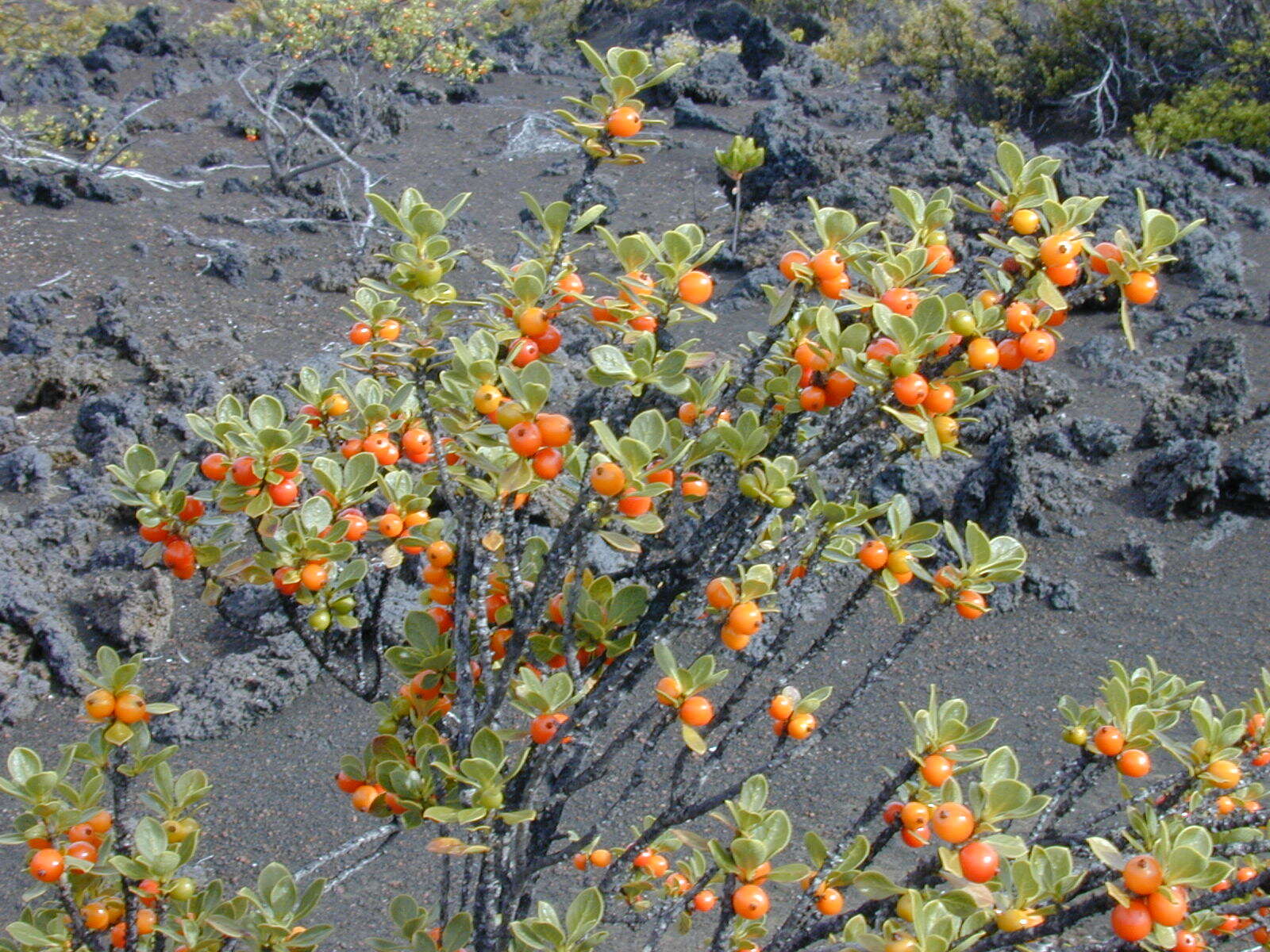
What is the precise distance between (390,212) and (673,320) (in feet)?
1.30

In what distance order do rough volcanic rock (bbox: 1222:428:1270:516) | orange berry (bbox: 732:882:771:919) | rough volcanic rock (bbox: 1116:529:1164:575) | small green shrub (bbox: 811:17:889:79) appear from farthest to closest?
1. small green shrub (bbox: 811:17:889:79)
2. rough volcanic rock (bbox: 1222:428:1270:516)
3. rough volcanic rock (bbox: 1116:529:1164:575)
4. orange berry (bbox: 732:882:771:919)

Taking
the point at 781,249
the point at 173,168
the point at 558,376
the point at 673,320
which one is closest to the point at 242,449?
the point at 673,320

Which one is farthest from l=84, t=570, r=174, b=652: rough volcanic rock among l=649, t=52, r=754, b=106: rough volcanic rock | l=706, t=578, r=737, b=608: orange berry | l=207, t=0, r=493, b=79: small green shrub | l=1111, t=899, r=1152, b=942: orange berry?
l=649, t=52, r=754, b=106: rough volcanic rock

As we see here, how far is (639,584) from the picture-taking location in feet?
5.06

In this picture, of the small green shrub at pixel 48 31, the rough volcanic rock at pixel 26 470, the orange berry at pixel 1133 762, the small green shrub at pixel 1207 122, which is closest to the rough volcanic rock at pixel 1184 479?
the orange berry at pixel 1133 762

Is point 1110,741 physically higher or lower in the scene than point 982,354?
lower

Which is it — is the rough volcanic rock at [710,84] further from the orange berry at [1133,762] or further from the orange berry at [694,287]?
the orange berry at [1133,762]

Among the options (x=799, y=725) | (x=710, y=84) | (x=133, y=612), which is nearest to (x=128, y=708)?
(x=799, y=725)

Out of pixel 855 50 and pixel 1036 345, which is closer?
pixel 1036 345

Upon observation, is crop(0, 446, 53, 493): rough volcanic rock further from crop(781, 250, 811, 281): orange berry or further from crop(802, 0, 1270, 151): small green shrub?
crop(802, 0, 1270, 151): small green shrub

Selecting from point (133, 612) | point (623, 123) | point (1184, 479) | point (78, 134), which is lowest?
point (78, 134)

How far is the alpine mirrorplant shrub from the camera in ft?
4.18

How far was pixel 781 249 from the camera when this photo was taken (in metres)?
7.20

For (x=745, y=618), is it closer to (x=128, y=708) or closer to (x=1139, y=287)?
(x=1139, y=287)
